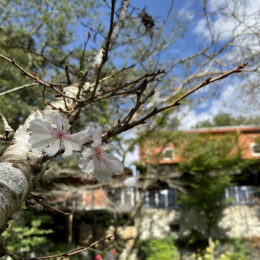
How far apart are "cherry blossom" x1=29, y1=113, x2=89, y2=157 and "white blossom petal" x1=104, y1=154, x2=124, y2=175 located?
104 millimetres

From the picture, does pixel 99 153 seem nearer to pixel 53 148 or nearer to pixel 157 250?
pixel 53 148

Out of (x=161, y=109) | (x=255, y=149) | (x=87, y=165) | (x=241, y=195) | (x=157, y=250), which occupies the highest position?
(x=255, y=149)

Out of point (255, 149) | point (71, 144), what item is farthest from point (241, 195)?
point (71, 144)

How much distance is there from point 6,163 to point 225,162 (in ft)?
39.6

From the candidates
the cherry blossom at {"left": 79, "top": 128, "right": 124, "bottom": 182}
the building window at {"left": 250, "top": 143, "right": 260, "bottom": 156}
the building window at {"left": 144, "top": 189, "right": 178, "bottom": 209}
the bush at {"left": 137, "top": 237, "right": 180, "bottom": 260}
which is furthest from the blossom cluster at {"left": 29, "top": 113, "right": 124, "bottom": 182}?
the building window at {"left": 250, "top": 143, "right": 260, "bottom": 156}

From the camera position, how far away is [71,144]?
75cm

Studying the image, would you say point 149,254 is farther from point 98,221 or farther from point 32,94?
point 32,94

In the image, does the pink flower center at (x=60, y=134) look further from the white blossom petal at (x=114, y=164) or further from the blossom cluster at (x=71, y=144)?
the white blossom petal at (x=114, y=164)

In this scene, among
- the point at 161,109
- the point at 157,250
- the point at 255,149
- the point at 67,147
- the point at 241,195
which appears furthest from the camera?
the point at 255,149

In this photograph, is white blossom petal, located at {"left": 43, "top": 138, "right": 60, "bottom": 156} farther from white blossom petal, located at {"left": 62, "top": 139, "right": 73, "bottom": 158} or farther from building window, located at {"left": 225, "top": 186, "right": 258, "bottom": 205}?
building window, located at {"left": 225, "top": 186, "right": 258, "bottom": 205}

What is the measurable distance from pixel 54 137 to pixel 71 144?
2.2 inches

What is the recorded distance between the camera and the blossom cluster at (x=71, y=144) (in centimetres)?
71

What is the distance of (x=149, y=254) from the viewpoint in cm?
1071

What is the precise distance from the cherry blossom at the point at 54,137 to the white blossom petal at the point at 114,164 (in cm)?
10
